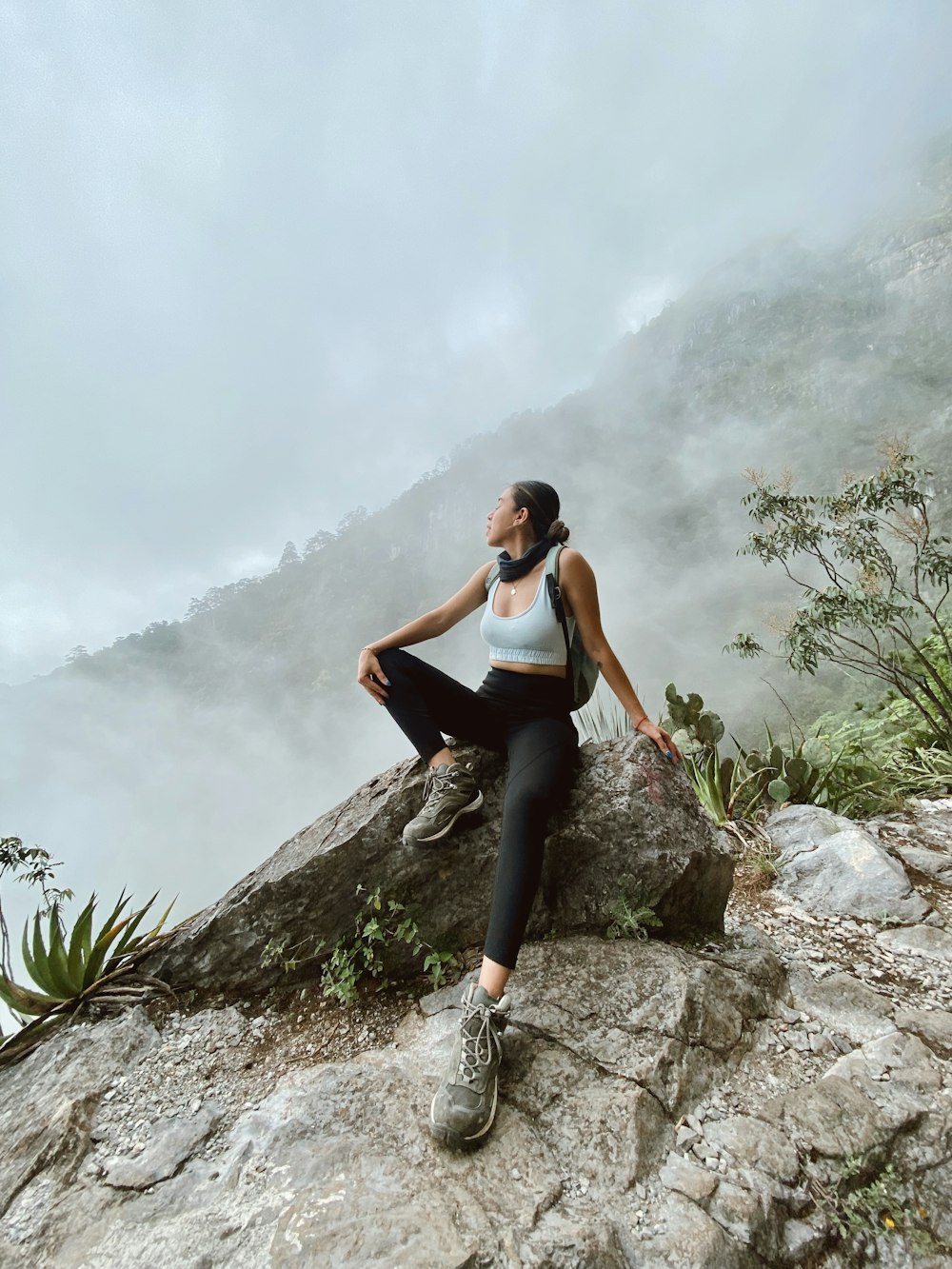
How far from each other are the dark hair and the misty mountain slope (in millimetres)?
21121

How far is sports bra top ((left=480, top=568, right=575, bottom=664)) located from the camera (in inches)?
95.1

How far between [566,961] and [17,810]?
385ft

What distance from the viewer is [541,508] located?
2.68m

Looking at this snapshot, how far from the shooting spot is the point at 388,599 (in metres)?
80.3

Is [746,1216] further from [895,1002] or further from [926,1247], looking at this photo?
[895,1002]

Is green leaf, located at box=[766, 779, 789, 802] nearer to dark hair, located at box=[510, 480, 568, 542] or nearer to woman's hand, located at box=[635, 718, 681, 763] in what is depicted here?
woman's hand, located at box=[635, 718, 681, 763]

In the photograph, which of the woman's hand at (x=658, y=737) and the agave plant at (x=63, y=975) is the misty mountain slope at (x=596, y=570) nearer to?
the woman's hand at (x=658, y=737)

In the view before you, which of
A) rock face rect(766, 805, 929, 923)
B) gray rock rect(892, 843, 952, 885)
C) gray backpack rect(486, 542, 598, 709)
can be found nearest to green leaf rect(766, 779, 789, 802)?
rock face rect(766, 805, 929, 923)

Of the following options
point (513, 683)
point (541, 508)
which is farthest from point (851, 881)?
point (541, 508)

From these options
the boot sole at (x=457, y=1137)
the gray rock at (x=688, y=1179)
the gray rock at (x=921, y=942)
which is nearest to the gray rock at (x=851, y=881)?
the gray rock at (x=921, y=942)

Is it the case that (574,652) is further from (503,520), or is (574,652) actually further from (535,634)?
(503,520)

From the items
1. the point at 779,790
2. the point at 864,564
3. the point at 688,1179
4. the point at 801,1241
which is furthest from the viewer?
the point at 864,564

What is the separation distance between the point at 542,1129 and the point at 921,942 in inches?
82.5

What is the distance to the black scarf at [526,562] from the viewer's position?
2.54 m
